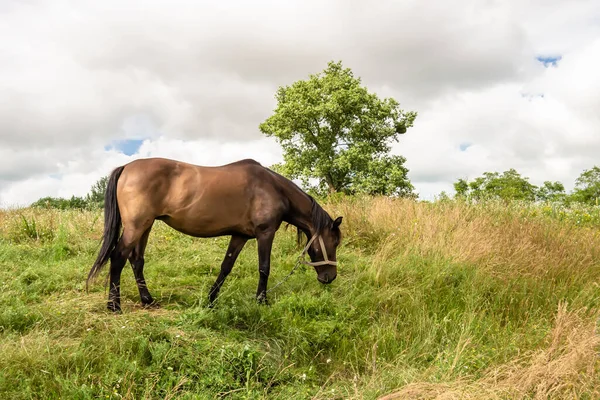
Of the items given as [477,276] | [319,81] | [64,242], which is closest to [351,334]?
[477,276]

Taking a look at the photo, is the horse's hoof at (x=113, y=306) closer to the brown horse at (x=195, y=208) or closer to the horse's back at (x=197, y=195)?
the brown horse at (x=195, y=208)

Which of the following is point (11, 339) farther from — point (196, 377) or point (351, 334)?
point (351, 334)

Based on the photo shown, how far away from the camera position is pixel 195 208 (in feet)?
17.3

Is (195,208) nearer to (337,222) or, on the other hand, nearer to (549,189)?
(337,222)

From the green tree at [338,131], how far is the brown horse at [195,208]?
64.8 ft

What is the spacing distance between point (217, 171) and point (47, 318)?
2505 mm

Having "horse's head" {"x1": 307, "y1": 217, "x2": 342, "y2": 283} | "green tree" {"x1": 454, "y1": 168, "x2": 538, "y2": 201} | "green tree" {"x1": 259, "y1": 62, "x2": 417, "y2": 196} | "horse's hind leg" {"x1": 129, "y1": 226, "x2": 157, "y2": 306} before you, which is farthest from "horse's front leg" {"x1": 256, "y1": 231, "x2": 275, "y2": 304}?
"green tree" {"x1": 454, "y1": 168, "x2": 538, "y2": 201}

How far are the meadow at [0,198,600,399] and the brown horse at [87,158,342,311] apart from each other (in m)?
0.54

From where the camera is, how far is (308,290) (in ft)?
20.0

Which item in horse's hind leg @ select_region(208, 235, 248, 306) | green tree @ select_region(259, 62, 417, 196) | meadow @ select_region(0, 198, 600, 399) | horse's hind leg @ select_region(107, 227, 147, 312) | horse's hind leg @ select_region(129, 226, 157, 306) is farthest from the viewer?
green tree @ select_region(259, 62, 417, 196)

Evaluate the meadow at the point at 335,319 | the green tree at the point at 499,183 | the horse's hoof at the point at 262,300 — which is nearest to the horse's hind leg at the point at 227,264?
the meadow at the point at 335,319

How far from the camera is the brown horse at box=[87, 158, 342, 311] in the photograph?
197 inches

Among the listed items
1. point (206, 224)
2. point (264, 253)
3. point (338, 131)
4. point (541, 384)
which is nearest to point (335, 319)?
point (264, 253)

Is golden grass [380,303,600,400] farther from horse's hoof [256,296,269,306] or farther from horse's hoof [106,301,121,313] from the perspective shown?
horse's hoof [106,301,121,313]
